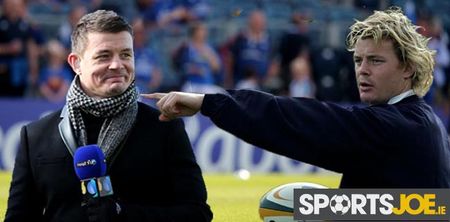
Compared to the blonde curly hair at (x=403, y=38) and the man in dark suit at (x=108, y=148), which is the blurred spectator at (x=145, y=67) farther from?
the blonde curly hair at (x=403, y=38)

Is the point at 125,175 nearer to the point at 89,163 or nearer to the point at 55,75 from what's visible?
the point at 89,163

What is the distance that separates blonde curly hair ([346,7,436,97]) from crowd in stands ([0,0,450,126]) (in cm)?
1086

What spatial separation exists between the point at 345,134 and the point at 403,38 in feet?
2.00

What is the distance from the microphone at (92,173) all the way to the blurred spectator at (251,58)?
13.2m

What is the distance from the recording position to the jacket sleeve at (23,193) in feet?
14.8

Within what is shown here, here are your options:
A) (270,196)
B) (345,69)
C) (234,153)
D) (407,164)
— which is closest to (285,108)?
(407,164)

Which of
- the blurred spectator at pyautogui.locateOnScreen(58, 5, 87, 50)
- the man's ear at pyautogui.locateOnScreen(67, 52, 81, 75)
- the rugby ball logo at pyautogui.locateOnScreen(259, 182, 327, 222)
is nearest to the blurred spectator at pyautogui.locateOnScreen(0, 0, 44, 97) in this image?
the blurred spectator at pyautogui.locateOnScreen(58, 5, 87, 50)

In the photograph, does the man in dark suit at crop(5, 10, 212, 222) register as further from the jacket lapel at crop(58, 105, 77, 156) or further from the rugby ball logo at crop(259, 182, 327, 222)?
the rugby ball logo at crop(259, 182, 327, 222)

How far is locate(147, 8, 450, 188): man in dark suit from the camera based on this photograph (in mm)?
4066

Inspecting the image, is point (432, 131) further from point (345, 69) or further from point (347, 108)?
point (345, 69)

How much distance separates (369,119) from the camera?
418 cm

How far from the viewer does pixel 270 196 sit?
211 inches

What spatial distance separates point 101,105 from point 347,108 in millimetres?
1027

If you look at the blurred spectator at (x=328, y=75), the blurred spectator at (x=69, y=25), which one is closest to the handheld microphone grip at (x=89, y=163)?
the blurred spectator at (x=69, y=25)
